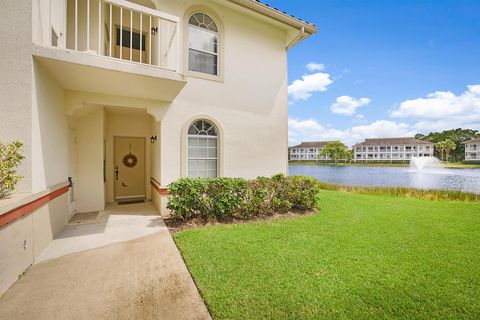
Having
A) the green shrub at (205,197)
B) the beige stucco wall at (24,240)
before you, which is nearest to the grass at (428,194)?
the green shrub at (205,197)

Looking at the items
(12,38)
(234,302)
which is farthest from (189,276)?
(12,38)

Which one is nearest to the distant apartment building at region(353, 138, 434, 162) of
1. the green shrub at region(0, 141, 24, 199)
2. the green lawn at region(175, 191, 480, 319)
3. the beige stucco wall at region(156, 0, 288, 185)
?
the beige stucco wall at region(156, 0, 288, 185)

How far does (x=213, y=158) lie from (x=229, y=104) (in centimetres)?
210

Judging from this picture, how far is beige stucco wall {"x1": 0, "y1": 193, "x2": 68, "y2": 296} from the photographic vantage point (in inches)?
115

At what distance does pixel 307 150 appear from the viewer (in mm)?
Result: 105250

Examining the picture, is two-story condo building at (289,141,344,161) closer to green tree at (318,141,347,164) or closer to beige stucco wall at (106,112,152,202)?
green tree at (318,141,347,164)

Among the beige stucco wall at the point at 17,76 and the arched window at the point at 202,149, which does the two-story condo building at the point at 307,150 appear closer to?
the arched window at the point at 202,149

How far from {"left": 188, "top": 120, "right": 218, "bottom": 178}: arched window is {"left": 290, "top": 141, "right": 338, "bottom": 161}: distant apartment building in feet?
315

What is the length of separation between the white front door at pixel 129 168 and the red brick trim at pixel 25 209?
4.03 meters

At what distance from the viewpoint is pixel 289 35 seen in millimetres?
8953

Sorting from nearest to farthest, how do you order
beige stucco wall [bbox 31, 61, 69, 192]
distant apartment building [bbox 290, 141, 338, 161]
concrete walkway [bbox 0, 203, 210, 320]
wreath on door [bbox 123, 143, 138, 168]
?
1. concrete walkway [bbox 0, 203, 210, 320]
2. beige stucco wall [bbox 31, 61, 69, 192]
3. wreath on door [bbox 123, 143, 138, 168]
4. distant apartment building [bbox 290, 141, 338, 161]

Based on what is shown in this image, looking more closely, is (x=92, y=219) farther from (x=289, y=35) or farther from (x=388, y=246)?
(x=289, y=35)

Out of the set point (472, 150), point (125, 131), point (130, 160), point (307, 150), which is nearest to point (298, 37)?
point (125, 131)

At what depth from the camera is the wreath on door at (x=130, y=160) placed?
8962mm
